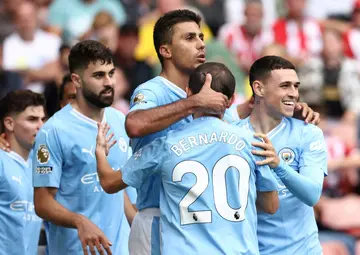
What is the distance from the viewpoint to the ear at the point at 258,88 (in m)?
6.18

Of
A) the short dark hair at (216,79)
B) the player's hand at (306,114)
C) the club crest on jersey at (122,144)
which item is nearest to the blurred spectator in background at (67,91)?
the club crest on jersey at (122,144)

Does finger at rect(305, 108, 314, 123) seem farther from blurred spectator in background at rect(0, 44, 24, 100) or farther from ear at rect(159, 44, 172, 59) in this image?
blurred spectator in background at rect(0, 44, 24, 100)

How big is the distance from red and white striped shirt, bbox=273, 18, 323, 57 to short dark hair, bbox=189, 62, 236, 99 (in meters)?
8.78

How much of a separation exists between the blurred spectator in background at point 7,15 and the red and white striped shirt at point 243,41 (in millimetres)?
3455

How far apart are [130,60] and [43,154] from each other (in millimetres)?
6906

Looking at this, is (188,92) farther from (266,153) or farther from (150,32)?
(150,32)

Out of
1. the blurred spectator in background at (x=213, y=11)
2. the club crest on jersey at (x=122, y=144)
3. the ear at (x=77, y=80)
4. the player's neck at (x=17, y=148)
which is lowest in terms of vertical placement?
the club crest on jersey at (x=122, y=144)

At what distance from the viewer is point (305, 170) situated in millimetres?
5785

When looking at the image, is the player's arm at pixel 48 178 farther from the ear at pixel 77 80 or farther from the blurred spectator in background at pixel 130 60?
the blurred spectator in background at pixel 130 60

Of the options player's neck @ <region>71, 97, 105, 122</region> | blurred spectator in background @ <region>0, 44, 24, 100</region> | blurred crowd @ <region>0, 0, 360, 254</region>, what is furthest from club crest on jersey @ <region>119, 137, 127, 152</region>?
blurred spectator in background @ <region>0, 44, 24, 100</region>

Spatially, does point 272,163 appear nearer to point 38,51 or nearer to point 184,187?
point 184,187

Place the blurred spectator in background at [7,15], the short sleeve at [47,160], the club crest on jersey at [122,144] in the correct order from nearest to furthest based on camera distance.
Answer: the short sleeve at [47,160] → the club crest on jersey at [122,144] → the blurred spectator in background at [7,15]

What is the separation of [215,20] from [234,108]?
763 cm

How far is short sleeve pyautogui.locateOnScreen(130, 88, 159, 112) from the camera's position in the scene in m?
5.50
